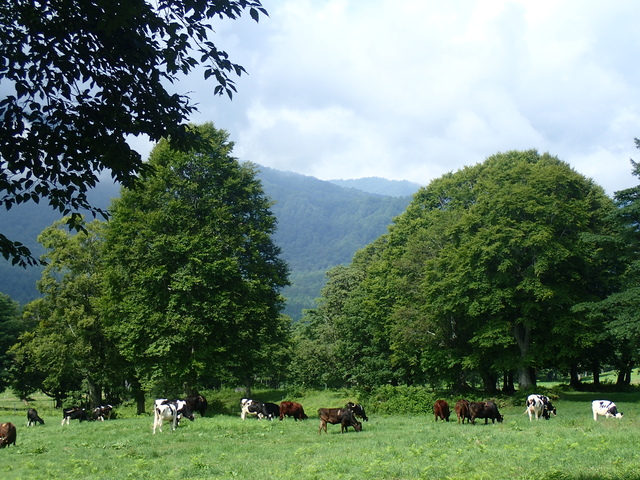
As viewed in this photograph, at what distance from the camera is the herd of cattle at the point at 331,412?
22.7 metres

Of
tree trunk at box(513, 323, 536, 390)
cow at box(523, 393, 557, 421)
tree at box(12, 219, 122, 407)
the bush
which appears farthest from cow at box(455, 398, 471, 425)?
tree at box(12, 219, 122, 407)

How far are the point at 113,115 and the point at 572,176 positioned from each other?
34012mm

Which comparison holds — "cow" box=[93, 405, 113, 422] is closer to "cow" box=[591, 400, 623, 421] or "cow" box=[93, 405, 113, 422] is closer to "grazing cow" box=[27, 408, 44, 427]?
"grazing cow" box=[27, 408, 44, 427]

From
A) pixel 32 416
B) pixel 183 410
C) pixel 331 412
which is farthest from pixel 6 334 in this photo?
pixel 331 412

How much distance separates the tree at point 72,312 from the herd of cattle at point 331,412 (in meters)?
6.38

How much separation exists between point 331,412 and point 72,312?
2444 centimetres

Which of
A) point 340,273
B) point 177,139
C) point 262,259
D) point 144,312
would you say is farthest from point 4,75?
point 340,273

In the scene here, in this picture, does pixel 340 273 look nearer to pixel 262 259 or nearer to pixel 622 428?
pixel 262 259

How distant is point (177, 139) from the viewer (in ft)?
26.9

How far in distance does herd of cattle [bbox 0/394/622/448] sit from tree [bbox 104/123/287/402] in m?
3.38

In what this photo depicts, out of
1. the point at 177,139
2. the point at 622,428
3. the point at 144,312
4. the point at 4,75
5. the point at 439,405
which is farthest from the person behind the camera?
the point at 144,312

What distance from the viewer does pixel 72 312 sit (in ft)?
127

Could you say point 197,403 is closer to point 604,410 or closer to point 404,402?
point 404,402

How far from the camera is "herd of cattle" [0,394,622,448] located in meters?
22.7
